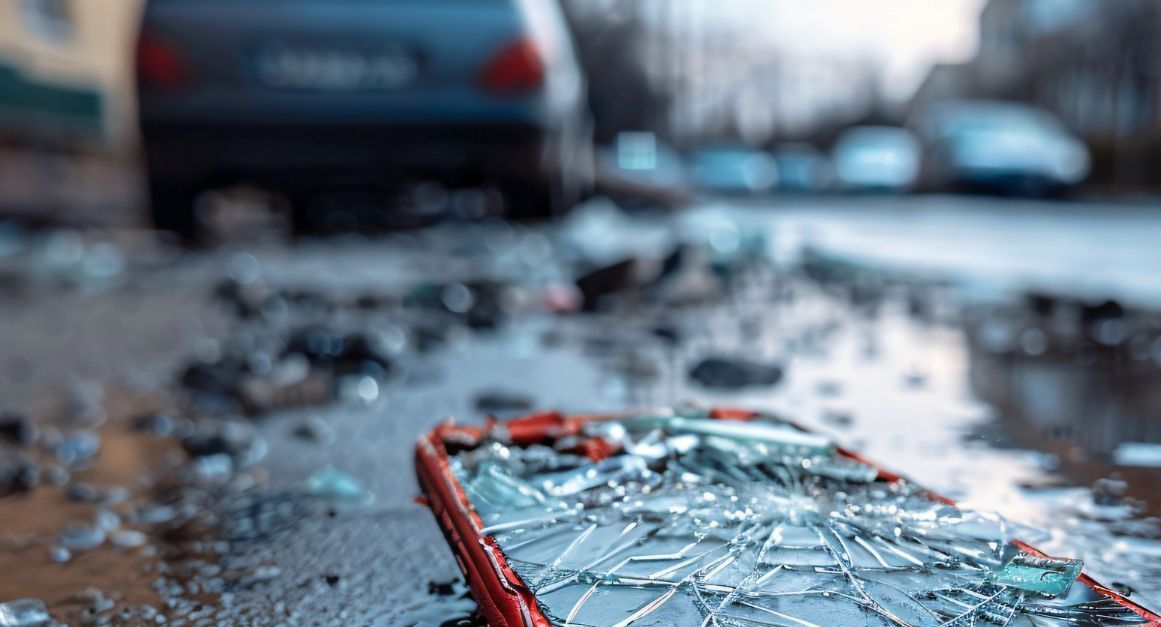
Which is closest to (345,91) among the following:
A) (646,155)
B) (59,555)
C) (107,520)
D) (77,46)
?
(107,520)

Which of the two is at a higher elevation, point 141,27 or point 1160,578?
point 141,27

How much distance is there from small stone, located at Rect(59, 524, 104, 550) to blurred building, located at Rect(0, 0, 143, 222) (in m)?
7.49

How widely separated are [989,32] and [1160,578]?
51.2 m

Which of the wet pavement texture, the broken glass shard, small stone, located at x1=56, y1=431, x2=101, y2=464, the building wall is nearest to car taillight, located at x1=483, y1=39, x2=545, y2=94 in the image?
the wet pavement texture

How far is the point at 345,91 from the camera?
5109 millimetres

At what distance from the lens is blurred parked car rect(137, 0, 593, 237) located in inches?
195

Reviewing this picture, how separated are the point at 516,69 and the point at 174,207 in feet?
6.16

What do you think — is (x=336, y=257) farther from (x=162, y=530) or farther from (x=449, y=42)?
(x=162, y=530)

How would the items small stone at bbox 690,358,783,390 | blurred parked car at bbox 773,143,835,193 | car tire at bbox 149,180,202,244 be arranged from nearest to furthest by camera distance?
small stone at bbox 690,358,783,390 < car tire at bbox 149,180,202,244 < blurred parked car at bbox 773,143,835,193

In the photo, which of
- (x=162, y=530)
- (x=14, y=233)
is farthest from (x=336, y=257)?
(x=162, y=530)

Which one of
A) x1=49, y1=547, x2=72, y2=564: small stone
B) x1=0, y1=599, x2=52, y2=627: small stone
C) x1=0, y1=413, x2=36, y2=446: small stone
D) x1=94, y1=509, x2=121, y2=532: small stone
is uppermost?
x1=0, y1=599, x2=52, y2=627: small stone

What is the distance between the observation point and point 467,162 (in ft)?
17.1

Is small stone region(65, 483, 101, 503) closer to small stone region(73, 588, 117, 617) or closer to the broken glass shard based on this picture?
small stone region(73, 588, 117, 617)

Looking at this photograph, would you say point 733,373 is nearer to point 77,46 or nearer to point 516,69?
point 516,69
